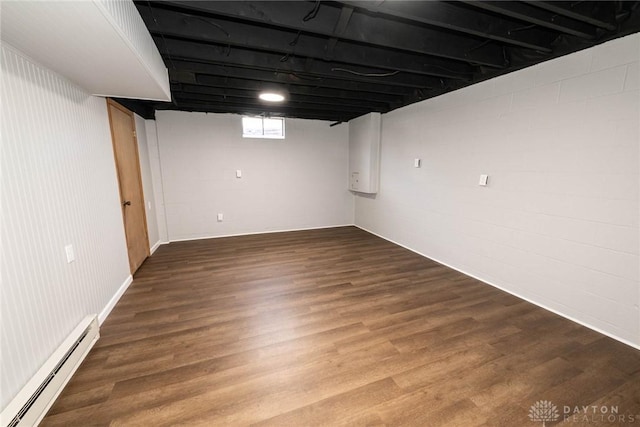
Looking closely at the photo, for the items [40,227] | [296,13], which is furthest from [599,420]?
[40,227]

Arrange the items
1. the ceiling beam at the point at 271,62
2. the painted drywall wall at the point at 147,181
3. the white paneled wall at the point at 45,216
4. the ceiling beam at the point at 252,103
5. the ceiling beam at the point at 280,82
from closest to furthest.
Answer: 1. the white paneled wall at the point at 45,216
2. the ceiling beam at the point at 271,62
3. the ceiling beam at the point at 280,82
4. the ceiling beam at the point at 252,103
5. the painted drywall wall at the point at 147,181

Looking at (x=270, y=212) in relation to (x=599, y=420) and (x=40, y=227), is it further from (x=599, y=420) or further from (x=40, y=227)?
(x=599, y=420)

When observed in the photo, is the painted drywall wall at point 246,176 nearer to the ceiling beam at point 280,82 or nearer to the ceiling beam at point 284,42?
the ceiling beam at point 280,82

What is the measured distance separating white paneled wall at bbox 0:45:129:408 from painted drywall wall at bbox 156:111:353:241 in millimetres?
2153

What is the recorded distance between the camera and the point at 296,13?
1.90m

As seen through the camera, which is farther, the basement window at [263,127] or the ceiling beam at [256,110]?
the basement window at [263,127]

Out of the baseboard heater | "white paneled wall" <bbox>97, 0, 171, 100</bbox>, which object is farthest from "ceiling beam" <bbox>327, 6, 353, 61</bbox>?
the baseboard heater

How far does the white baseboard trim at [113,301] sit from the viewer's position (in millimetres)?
2350

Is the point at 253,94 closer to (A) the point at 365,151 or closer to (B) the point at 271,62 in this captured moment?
(B) the point at 271,62

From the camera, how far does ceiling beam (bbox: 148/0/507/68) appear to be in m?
1.77

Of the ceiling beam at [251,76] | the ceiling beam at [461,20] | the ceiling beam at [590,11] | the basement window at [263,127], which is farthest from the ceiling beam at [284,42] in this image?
the basement window at [263,127]

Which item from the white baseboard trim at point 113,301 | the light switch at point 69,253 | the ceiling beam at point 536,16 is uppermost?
the ceiling beam at point 536,16

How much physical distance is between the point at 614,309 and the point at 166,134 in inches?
240

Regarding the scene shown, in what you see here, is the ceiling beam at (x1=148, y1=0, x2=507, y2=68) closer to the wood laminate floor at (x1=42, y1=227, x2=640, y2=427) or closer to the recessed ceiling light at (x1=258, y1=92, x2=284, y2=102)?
the recessed ceiling light at (x1=258, y1=92, x2=284, y2=102)
